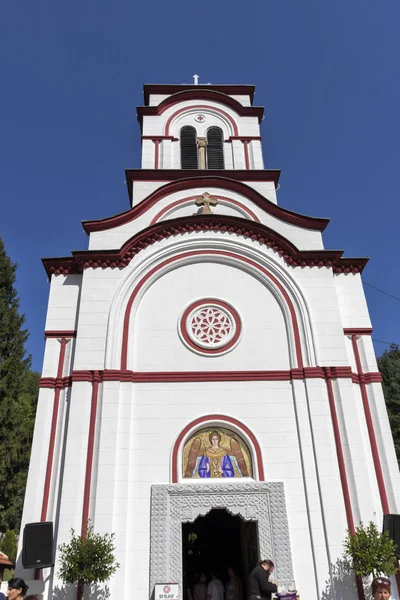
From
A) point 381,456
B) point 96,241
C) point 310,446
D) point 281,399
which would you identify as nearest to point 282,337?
point 281,399

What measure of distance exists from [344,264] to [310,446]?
5.28 meters

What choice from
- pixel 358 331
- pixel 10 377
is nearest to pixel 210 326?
pixel 358 331

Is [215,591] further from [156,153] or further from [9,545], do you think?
[9,545]

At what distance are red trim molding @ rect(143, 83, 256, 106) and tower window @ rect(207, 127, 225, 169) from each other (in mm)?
2283

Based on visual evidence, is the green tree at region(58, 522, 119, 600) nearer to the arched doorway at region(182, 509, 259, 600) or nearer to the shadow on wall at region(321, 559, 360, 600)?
the arched doorway at region(182, 509, 259, 600)

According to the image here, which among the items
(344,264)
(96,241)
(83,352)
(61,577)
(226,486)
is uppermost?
(96,241)

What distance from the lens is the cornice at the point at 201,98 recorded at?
58.7 ft

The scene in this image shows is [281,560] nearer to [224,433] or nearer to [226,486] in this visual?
[226,486]

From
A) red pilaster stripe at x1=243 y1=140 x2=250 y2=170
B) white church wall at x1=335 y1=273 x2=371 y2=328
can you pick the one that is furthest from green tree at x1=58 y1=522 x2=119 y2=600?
red pilaster stripe at x1=243 y1=140 x2=250 y2=170

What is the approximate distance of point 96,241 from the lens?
13453 millimetres

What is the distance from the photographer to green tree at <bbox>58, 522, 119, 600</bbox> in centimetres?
874

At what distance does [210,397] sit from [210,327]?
6.11 feet

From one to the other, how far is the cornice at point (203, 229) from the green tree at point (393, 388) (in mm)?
18014

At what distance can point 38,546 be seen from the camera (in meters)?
9.18
